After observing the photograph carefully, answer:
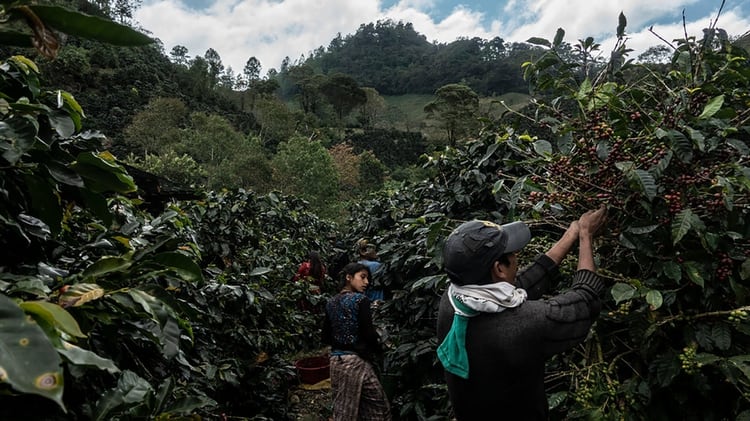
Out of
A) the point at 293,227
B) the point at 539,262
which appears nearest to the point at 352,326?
the point at 539,262

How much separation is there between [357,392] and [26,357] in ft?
9.23

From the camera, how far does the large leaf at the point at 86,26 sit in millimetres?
728

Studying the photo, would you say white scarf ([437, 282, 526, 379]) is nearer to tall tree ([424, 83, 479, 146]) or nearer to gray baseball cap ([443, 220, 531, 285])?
gray baseball cap ([443, 220, 531, 285])

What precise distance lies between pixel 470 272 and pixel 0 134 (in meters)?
1.32

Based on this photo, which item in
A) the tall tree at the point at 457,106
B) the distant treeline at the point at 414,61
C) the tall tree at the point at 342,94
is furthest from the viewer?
the distant treeline at the point at 414,61

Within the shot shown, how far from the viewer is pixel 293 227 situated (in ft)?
26.3

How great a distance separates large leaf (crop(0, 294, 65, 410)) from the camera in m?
0.55

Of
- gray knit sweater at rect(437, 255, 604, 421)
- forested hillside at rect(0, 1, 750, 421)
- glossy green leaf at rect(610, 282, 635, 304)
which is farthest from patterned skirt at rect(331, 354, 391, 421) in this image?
glossy green leaf at rect(610, 282, 635, 304)

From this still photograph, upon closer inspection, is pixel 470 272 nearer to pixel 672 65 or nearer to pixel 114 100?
pixel 672 65

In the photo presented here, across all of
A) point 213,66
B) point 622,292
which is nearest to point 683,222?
point 622,292

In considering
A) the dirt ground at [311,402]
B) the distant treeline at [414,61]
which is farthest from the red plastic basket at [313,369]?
the distant treeline at [414,61]

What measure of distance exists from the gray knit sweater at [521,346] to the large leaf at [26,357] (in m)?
1.21

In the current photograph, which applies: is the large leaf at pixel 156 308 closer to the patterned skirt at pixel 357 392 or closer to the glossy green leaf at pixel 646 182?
the glossy green leaf at pixel 646 182

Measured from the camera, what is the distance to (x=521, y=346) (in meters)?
1.44
